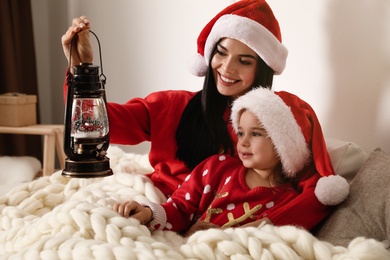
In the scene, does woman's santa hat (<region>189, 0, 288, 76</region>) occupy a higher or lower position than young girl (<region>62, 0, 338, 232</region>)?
higher

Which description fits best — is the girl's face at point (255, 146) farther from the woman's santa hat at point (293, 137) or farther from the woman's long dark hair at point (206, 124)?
the woman's long dark hair at point (206, 124)

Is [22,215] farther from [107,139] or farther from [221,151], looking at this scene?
[221,151]

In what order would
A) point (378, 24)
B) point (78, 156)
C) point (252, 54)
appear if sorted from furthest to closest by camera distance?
point (378, 24)
point (252, 54)
point (78, 156)

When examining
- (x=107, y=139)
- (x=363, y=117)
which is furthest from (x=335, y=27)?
(x=107, y=139)

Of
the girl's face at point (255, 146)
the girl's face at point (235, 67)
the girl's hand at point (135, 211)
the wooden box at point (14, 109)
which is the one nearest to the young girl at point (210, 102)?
the girl's face at point (235, 67)

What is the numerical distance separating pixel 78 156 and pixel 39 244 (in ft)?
0.63

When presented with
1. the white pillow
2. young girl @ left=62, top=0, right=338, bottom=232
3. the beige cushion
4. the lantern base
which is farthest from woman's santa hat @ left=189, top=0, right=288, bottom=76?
the lantern base

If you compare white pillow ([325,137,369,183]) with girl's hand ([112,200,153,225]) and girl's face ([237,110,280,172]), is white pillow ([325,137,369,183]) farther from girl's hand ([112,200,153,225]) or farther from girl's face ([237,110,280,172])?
girl's hand ([112,200,153,225])

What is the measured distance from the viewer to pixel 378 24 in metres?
1.41

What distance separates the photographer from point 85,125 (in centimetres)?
108

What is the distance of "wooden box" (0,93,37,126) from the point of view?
94.3 inches

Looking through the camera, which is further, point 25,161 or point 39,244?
point 25,161

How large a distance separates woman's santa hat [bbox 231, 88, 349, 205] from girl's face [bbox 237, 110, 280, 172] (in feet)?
0.05

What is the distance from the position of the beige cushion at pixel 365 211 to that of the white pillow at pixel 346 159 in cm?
10
